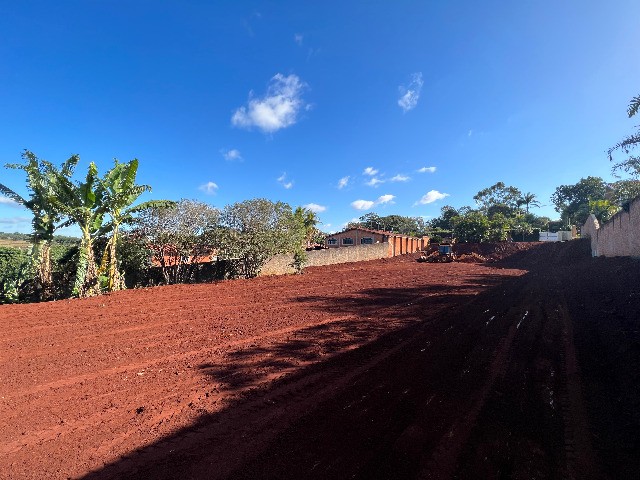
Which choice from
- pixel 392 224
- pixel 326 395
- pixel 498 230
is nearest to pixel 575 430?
pixel 326 395

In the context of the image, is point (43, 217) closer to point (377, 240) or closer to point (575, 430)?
point (575, 430)

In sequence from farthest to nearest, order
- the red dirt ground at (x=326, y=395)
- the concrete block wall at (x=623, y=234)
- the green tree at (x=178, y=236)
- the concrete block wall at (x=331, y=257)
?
the concrete block wall at (x=331, y=257) < the green tree at (x=178, y=236) < the concrete block wall at (x=623, y=234) < the red dirt ground at (x=326, y=395)

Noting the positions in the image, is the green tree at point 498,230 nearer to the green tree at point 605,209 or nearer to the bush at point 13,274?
the green tree at point 605,209

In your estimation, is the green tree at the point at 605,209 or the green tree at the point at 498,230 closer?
the green tree at the point at 605,209

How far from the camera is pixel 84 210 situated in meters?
10.7

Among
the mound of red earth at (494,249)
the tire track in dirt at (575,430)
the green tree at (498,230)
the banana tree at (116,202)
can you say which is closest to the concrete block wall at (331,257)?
the banana tree at (116,202)

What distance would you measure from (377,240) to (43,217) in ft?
117

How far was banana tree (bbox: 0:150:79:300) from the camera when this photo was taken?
1085 centimetres

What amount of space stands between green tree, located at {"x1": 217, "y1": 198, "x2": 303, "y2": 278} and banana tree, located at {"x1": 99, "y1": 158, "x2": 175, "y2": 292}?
400 cm

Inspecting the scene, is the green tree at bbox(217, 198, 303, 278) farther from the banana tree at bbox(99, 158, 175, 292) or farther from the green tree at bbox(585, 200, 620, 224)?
the green tree at bbox(585, 200, 620, 224)

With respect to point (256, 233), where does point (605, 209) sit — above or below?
above

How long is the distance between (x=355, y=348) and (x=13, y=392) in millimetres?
4813

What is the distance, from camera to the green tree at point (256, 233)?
15.3 meters

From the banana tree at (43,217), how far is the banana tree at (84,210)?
0.98 feet
